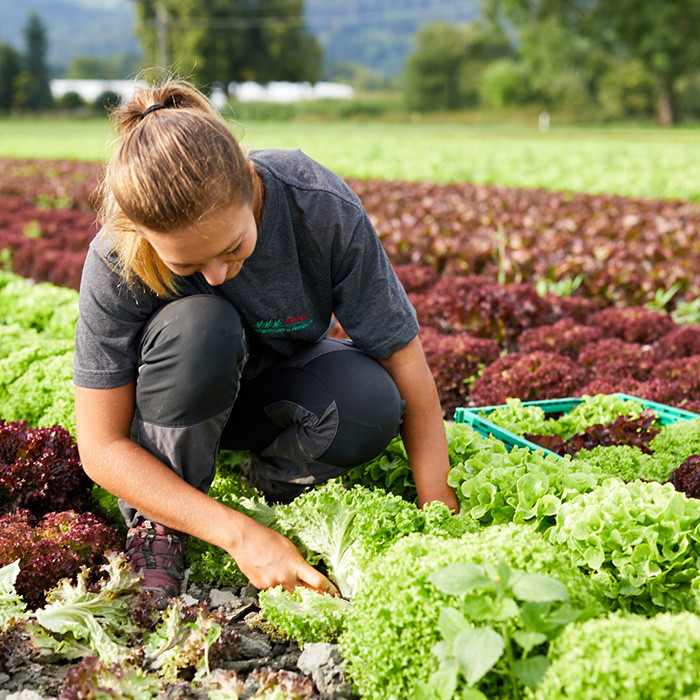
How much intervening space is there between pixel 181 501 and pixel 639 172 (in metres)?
15.0

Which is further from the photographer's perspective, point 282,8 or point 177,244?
point 282,8

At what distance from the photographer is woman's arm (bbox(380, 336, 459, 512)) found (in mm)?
A: 2428

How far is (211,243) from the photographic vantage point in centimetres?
189

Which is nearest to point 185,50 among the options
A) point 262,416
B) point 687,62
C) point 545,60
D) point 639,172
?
point 545,60

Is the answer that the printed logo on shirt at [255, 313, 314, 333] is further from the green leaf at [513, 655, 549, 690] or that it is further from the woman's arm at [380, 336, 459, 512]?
the green leaf at [513, 655, 549, 690]

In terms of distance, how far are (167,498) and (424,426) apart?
2.64 feet

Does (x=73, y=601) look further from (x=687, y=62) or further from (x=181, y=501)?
(x=687, y=62)

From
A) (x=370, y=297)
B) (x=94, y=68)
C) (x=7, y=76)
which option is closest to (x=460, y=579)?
(x=370, y=297)

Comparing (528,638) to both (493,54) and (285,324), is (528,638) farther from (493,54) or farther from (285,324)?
(493,54)

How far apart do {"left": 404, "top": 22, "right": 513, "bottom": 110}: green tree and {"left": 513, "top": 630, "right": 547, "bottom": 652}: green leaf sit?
8054 centimetres

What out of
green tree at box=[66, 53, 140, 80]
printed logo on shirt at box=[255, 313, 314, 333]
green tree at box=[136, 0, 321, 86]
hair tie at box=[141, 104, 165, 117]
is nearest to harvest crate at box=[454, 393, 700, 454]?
printed logo on shirt at box=[255, 313, 314, 333]

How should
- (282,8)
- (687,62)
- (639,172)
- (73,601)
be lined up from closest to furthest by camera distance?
1. (73,601)
2. (639,172)
3. (687,62)
4. (282,8)

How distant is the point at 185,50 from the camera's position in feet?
257

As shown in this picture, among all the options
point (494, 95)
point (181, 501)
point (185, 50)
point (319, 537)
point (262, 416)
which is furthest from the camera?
point (185, 50)
